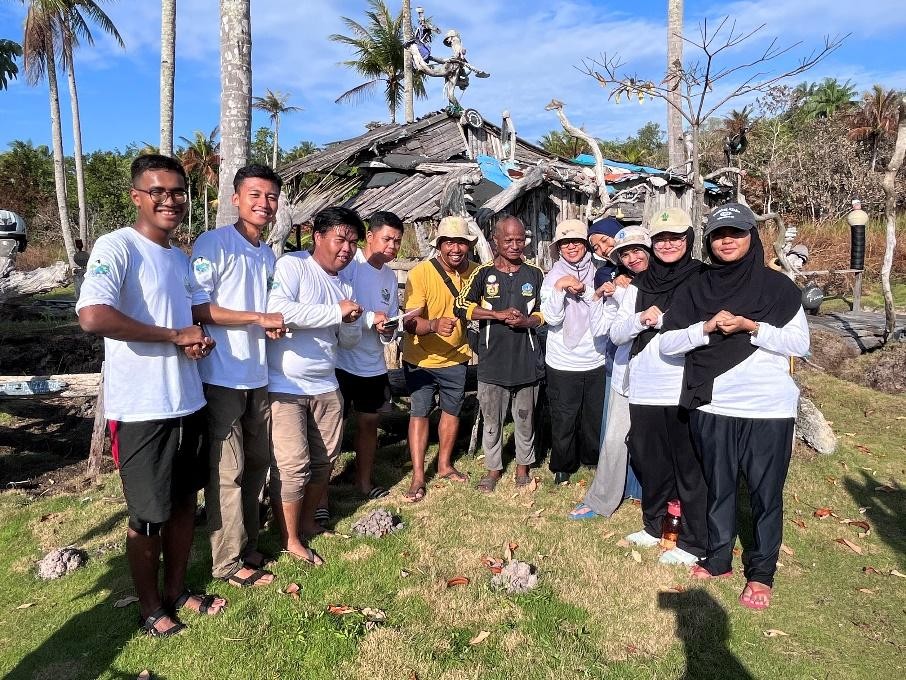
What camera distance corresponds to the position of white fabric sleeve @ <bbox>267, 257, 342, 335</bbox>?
337 centimetres

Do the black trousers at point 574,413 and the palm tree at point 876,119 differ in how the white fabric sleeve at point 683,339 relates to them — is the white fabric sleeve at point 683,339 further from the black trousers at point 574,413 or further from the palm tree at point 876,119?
the palm tree at point 876,119

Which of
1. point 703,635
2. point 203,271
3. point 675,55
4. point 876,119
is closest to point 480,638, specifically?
point 703,635

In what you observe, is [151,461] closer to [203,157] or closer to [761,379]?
[761,379]

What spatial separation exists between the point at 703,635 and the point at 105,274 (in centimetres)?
357

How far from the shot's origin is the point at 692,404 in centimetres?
343

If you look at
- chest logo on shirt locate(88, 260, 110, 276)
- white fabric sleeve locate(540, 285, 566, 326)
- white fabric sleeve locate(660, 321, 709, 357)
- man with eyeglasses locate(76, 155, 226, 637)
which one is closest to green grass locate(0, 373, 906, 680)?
man with eyeglasses locate(76, 155, 226, 637)

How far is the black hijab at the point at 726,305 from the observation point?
124 inches

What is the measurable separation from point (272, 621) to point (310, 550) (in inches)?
27.6

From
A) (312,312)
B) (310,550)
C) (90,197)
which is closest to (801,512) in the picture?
(310,550)

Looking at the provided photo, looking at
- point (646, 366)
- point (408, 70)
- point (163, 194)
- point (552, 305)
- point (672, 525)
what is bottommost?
point (672, 525)

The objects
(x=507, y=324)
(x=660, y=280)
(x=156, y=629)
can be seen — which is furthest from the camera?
(x=507, y=324)

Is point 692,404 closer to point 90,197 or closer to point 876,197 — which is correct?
point 876,197

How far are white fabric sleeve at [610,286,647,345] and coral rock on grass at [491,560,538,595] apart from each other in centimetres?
162

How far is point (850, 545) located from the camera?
4.13 metres
